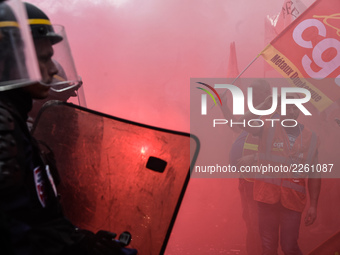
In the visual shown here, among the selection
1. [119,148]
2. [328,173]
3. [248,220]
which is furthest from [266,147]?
[328,173]

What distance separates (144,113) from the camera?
197 inches

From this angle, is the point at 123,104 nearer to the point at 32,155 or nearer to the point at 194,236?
the point at 194,236

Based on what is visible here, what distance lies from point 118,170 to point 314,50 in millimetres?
2418

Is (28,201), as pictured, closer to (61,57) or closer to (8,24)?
(8,24)

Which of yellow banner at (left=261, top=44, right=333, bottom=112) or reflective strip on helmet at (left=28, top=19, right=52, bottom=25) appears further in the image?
yellow banner at (left=261, top=44, right=333, bottom=112)

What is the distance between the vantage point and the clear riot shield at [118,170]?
1.59m

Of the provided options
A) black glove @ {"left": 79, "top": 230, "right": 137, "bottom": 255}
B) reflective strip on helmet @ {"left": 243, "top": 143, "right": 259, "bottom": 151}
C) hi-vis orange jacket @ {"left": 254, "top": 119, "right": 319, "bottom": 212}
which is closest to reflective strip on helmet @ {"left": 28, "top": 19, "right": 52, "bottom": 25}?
black glove @ {"left": 79, "top": 230, "right": 137, "bottom": 255}

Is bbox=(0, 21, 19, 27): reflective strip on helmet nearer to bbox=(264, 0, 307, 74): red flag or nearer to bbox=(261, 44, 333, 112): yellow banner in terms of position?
bbox=(261, 44, 333, 112): yellow banner

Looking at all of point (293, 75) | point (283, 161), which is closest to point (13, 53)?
point (283, 161)

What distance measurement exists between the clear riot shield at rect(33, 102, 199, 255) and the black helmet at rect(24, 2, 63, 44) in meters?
0.40

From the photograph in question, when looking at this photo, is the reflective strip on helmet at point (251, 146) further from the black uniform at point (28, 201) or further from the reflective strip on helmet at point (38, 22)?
the reflective strip on helmet at point (38, 22)

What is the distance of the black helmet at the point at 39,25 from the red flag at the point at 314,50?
7.87 feet

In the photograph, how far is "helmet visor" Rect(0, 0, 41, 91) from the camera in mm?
974

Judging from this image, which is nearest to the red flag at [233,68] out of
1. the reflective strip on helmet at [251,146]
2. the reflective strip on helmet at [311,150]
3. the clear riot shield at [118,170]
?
the reflective strip on helmet at [251,146]
